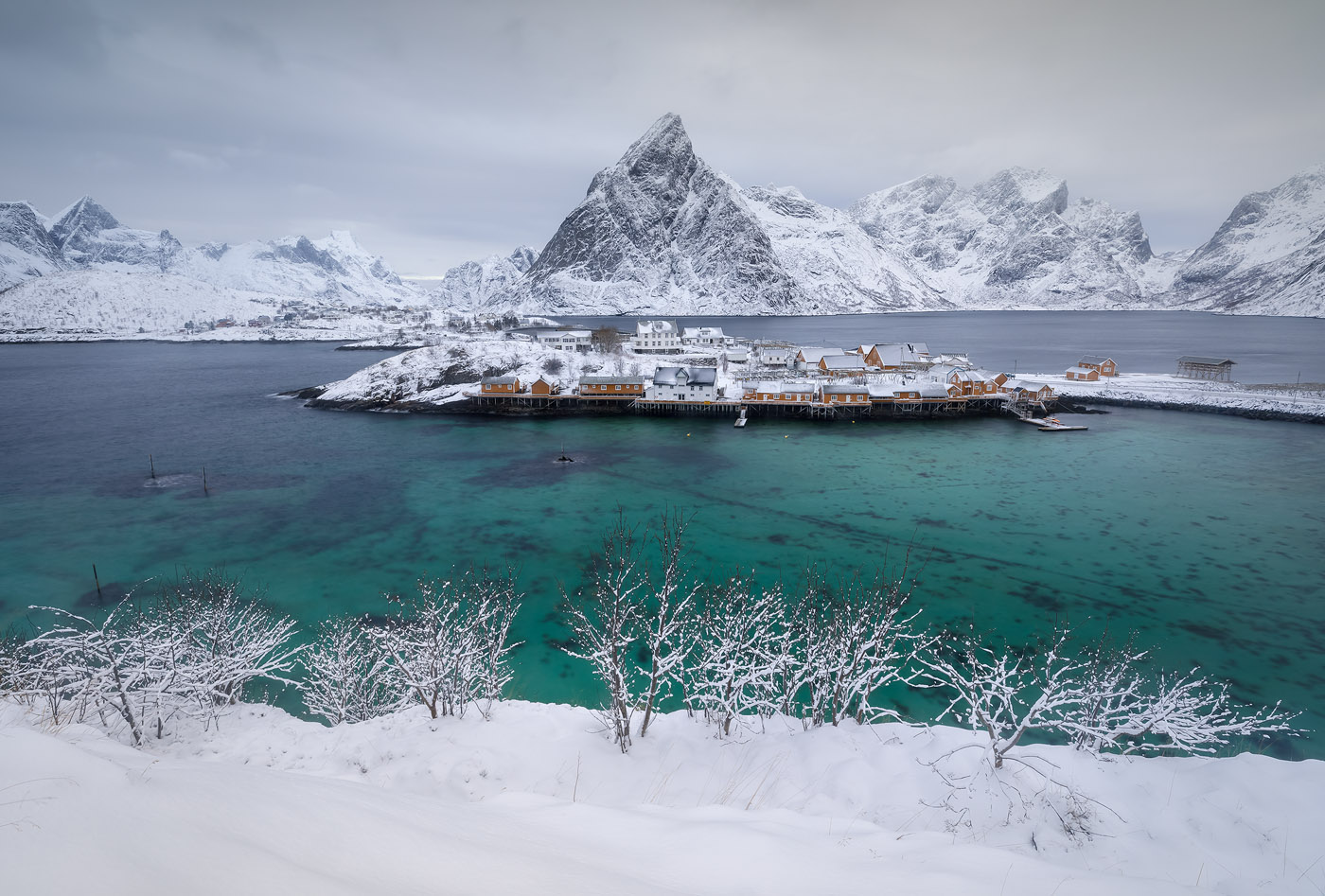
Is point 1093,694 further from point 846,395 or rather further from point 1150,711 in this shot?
point 846,395

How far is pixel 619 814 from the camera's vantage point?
6602mm

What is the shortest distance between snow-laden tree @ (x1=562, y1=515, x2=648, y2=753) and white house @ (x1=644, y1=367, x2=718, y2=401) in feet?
108

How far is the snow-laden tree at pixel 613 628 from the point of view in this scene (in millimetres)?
10312

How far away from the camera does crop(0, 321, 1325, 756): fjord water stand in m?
21.8

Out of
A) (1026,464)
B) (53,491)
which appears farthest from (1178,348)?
(53,491)

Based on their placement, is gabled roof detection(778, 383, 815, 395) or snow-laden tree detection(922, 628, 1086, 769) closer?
snow-laden tree detection(922, 628, 1086, 769)

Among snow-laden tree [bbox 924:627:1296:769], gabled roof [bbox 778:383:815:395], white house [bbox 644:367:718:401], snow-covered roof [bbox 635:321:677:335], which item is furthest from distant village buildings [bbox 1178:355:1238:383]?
snow-laden tree [bbox 924:627:1296:769]

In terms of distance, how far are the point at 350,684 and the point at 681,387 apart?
5058 cm

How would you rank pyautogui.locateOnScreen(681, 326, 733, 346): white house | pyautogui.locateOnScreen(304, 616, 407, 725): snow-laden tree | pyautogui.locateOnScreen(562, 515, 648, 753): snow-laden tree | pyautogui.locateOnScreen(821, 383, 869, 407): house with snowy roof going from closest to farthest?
1. pyautogui.locateOnScreen(562, 515, 648, 753): snow-laden tree
2. pyautogui.locateOnScreen(304, 616, 407, 725): snow-laden tree
3. pyautogui.locateOnScreen(821, 383, 869, 407): house with snowy roof
4. pyautogui.locateOnScreen(681, 326, 733, 346): white house

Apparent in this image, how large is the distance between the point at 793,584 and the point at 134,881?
21.9 meters

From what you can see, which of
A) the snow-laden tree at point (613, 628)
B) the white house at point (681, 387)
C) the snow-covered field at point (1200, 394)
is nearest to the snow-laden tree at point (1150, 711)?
the snow-laden tree at point (613, 628)

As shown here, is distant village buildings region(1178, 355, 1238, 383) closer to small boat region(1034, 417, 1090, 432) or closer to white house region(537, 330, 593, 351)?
small boat region(1034, 417, 1090, 432)

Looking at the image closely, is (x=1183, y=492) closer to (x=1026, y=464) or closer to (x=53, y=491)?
(x=1026, y=464)

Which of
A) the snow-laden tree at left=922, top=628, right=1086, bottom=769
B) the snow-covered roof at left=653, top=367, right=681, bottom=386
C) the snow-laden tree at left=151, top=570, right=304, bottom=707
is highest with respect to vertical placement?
the snow-covered roof at left=653, top=367, right=681, bottom=386
